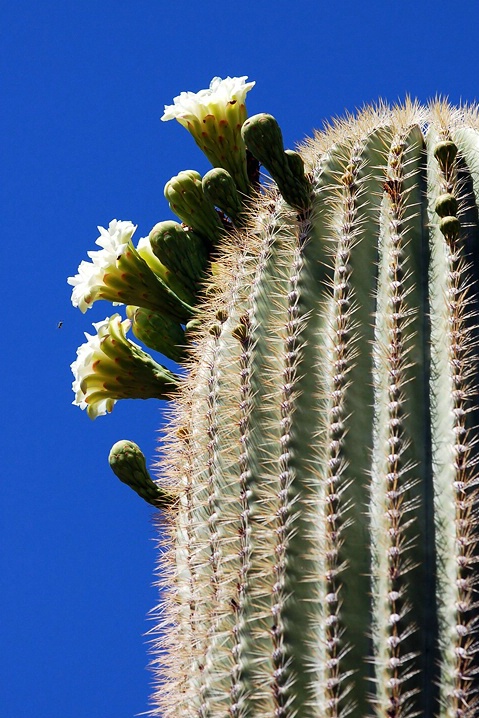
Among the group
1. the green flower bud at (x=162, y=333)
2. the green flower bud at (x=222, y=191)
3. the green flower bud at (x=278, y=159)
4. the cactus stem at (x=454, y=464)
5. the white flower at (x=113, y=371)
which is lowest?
the cactus stem at (x=454, y=464)

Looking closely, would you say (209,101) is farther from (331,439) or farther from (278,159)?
(331,439)

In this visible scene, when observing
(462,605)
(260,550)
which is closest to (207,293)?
(260,550)

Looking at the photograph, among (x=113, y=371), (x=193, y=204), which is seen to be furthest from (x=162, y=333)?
(x=193, y=204)

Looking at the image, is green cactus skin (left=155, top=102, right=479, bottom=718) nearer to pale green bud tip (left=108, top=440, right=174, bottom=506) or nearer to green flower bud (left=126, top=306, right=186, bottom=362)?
pale green bud tip (left=108, top=440, right=174, bottom=506)

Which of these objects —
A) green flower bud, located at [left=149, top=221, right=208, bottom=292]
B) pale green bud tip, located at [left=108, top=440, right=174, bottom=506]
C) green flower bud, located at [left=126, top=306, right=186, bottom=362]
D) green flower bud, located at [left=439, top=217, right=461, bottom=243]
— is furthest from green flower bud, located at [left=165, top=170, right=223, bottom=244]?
green flower bud, located at [left=439, top=217, right=461, bottom=243]

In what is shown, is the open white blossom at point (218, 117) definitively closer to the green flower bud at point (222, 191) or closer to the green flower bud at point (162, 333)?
the green flower bud at point (222, 191)

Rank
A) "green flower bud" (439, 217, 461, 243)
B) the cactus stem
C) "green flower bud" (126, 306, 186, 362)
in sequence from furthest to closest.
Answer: "green flower bud" (126, 306, 186, 362) < "green flower bud" (439, 217, 461, 243) < the cactus stem

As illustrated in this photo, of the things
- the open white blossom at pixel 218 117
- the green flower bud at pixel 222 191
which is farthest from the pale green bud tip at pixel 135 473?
the open white blossom at pixel 218 117

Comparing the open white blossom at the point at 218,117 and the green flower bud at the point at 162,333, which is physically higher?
the open white blossom at the point at 218,117
